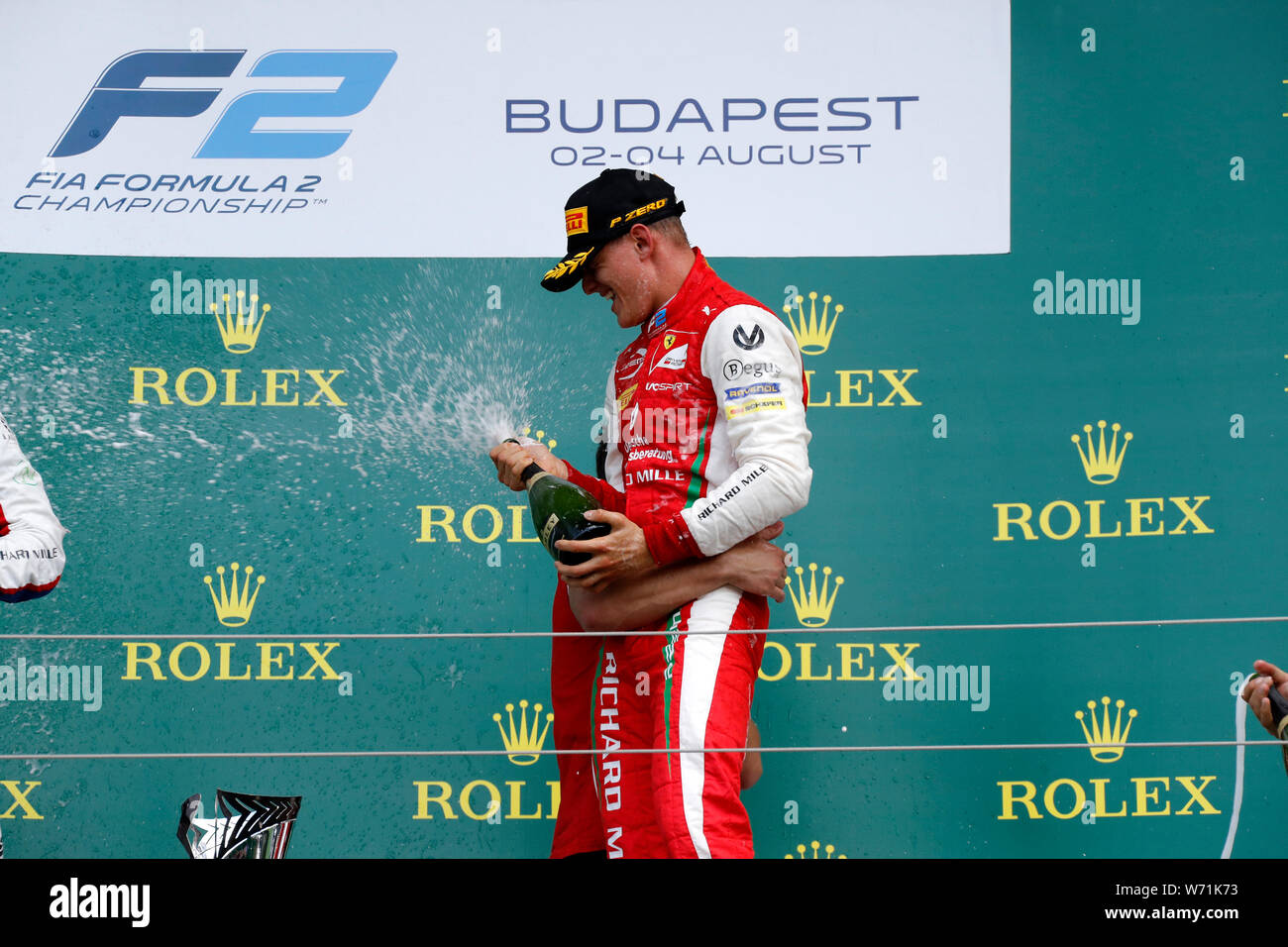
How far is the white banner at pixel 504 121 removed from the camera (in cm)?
235

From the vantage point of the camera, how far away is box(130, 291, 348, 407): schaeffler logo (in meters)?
2.34

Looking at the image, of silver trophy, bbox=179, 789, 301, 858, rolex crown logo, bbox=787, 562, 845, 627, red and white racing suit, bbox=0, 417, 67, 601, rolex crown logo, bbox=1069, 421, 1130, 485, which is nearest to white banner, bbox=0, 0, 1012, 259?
rolex crown logo, bbox=1069, 421, 1130, 485

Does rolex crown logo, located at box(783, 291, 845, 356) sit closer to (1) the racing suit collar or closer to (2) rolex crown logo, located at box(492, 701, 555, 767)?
(1) the racing suit collar

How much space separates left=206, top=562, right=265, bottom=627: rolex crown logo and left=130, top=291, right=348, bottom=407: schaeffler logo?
13.9 inches

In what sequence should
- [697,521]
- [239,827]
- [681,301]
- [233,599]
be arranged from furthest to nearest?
1. [233,599]
2. [239,827]
3. [681,301]
4. [697,521]

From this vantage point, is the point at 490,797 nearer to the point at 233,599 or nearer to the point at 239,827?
the point at 239,827

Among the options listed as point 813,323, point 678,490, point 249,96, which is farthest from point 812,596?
point 249,96

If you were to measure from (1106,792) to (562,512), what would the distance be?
4.86 feet

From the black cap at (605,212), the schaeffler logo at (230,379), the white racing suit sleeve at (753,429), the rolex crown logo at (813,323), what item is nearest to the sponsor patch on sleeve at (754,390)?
the white racing suit sleeve at (753,429)

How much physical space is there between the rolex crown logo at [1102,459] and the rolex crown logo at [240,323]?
174 centimetres

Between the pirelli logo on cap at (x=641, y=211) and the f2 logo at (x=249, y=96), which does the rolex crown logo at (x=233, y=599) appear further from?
the pirelli logo on cap at (x=641, y=211)

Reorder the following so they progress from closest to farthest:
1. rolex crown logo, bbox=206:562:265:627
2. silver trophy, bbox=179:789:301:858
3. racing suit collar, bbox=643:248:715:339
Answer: racing suit collar, bbox=643:248:715:339
silver trophy, bbox=179:789:301:858
rolex crown logo, bbox=206:562:265:627

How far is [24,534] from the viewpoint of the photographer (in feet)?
5.17
